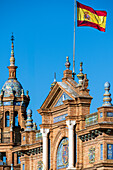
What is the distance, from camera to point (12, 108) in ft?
362

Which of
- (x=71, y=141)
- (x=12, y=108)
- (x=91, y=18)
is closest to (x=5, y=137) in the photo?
(x=12, y=108)

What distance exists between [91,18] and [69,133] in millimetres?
11424

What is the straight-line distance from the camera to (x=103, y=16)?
8669 centimetres

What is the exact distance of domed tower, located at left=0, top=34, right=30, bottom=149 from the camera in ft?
360

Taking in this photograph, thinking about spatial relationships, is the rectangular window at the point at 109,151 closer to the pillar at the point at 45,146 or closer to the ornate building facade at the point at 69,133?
the ornate building facade at the point at 69,133

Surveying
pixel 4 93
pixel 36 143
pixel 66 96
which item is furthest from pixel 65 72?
pixel 4 93

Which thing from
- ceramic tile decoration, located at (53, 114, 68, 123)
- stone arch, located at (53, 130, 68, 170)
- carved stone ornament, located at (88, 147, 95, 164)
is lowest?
carved stone ornament, located at (88, 147, 95, 164)

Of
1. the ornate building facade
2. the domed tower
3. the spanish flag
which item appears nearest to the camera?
the ornate building facade

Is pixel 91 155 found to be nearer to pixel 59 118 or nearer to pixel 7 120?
pixel 59 118

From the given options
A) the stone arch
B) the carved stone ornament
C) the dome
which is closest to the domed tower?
the dome

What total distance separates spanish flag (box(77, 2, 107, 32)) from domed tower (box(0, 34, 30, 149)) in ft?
84.0

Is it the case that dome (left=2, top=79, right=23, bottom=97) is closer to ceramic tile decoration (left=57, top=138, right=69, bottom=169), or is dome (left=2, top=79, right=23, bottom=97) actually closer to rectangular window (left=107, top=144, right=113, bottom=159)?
ceramic tile decoration (left=57, top=138, right=69, bottom=169)

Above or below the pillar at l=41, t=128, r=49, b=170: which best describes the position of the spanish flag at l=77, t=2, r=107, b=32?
above

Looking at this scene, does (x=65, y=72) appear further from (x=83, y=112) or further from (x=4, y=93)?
(x=4, y=93)
